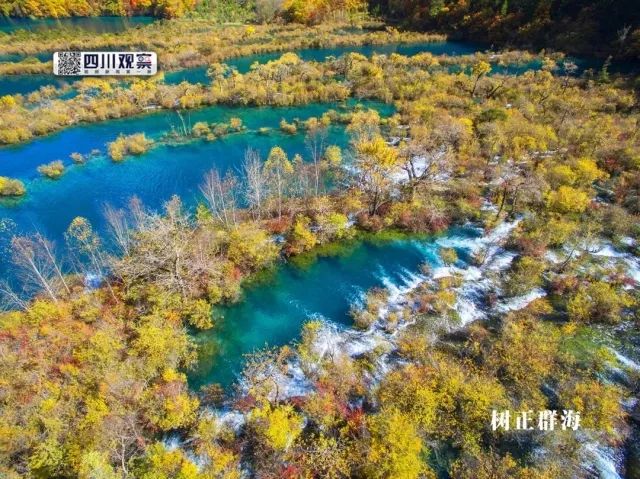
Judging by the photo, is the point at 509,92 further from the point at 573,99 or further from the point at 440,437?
the point at 440,437

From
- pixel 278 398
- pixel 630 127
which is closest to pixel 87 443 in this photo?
pixel 278 398

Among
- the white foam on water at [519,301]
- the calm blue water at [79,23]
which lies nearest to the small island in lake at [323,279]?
the white foam on water at [519,301]

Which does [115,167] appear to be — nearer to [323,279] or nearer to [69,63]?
[323,279]

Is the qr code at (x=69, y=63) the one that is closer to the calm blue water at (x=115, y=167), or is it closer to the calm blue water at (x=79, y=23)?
the calm blue water at (x=115, y=167)

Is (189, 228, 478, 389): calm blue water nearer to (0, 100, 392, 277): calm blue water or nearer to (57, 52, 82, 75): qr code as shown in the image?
(0, 100, 392, 277): calm blue water

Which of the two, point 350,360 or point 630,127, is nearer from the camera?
point 350,360

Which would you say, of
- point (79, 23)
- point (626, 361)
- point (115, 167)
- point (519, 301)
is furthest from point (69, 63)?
point (626, 361)

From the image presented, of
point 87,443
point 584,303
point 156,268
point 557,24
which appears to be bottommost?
point 87,443

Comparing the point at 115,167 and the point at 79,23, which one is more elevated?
the point at 79,23
